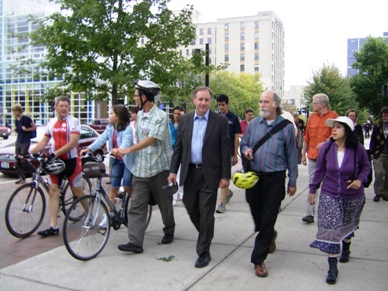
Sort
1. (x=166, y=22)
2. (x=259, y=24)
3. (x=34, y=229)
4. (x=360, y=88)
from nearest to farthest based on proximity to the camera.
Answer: (x=34, y=229)
(x=166, y=22)
(x=360, y=88)
(x=259, y=24)

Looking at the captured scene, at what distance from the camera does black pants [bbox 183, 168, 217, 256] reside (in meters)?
4.64

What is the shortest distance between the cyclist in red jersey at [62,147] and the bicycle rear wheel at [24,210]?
25 cm

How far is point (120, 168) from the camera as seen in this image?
21.5 feet

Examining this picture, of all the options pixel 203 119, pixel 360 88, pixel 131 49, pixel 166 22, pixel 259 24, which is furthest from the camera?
pixel 259 24

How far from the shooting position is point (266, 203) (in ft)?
14.7

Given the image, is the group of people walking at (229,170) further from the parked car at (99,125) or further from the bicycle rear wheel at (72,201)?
the parked car at (99,125)

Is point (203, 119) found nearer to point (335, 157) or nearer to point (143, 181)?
point (143, 181)

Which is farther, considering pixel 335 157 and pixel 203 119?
pixel 203 119

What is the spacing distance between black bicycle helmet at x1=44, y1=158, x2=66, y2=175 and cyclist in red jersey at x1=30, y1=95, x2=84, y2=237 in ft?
0.38

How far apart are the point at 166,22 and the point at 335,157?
28.1ft

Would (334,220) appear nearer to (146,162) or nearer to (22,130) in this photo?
(146,162)

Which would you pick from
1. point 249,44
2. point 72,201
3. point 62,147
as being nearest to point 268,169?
point 62,147

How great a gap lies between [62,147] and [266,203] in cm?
285

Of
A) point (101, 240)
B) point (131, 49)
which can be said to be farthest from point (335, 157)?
point (131, 49)
